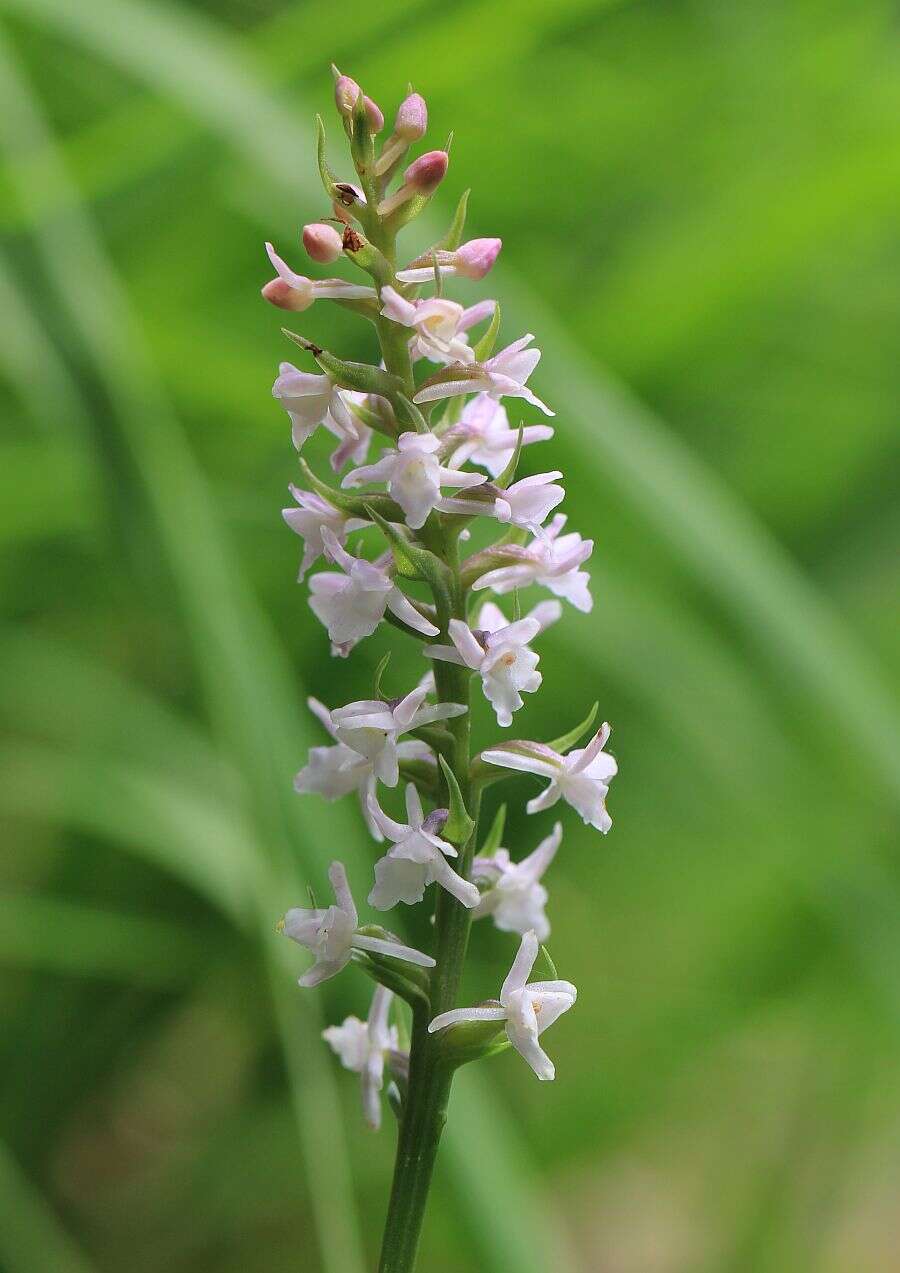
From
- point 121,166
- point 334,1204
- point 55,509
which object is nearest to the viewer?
point 334,1204

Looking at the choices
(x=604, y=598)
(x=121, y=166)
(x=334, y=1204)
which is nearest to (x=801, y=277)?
(x=604, y=598)

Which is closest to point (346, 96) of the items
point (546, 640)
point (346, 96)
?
point (346, 96)

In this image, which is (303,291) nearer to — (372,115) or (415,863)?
(372,115)

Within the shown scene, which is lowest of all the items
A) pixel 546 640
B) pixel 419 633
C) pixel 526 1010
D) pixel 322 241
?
pixel 526 1010

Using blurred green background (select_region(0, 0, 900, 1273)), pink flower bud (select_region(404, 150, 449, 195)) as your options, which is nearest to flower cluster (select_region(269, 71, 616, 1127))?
pink flower bud (select_region(404, 150, 449, 195))

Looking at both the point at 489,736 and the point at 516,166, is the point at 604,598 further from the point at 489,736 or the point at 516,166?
the point at 516,166
